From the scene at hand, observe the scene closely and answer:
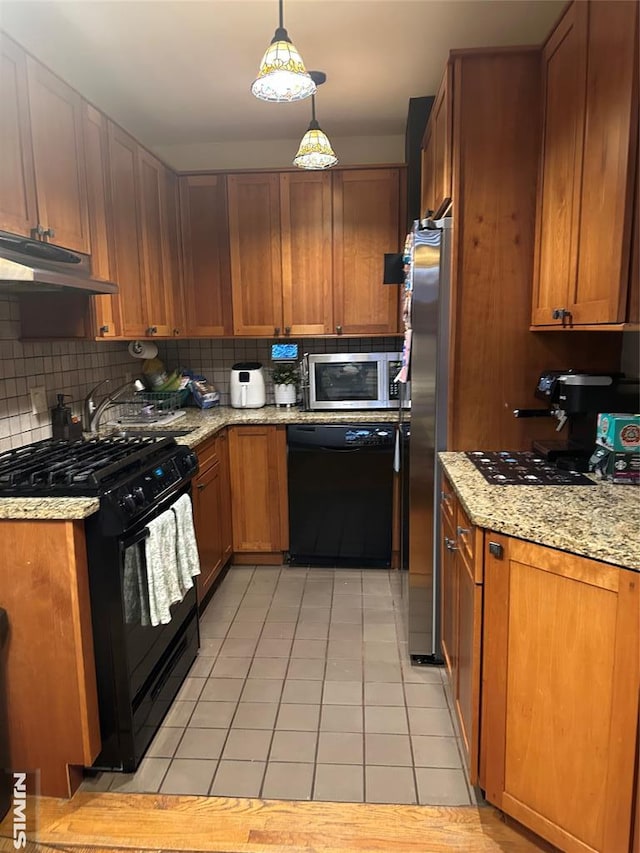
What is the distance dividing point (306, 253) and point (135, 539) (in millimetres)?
2249

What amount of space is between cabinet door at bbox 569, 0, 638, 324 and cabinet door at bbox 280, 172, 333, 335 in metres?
1.95

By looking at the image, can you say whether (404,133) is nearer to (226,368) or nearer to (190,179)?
(190,179)

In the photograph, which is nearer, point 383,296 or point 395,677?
point 395,677

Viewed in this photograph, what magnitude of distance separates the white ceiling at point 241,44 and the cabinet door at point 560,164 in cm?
57

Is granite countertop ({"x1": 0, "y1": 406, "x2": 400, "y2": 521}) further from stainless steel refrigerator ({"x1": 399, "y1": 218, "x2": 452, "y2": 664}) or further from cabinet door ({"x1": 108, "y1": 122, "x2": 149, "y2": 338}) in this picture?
cabinet door ({"x1": 108, "y1": 122, "x2": 149, "y2": 338})

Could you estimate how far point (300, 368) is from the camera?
144 inches

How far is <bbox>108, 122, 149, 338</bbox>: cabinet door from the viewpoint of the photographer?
2.60 m

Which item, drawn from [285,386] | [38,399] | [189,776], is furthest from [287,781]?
[285,386]

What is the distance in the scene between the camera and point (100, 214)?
7.98 feet

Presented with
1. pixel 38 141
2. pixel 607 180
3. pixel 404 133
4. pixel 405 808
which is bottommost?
pixel 405 808

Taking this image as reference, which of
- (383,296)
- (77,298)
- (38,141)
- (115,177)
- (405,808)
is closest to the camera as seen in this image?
(405,808)

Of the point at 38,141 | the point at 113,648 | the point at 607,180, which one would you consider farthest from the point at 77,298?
the point at 607,180

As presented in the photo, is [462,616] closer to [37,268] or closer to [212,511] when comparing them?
[212,511]

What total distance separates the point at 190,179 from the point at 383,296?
1373 millimetres
